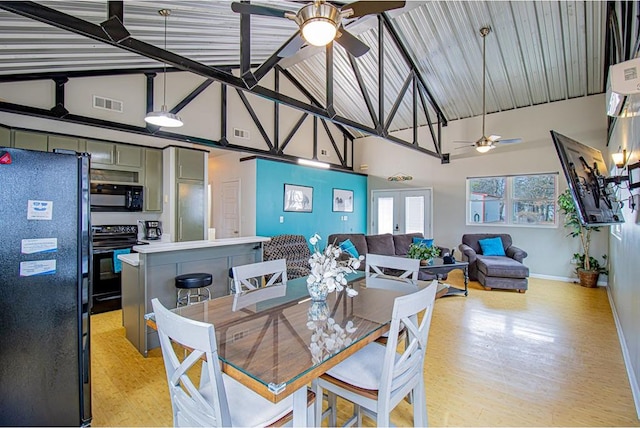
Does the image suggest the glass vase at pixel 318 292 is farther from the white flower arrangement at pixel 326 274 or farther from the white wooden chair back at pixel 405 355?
the white wooden chair back at pixel 405 355

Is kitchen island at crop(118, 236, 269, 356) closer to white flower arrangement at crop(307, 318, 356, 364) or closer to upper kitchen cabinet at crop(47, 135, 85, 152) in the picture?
white flower arrangement at crop(307, 318, 356, 364)

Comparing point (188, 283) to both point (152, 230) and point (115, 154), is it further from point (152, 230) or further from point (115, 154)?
point (115, 154)

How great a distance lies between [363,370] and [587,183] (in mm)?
2141

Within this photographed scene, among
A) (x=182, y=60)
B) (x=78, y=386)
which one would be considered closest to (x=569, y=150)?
(x=182, y=60)

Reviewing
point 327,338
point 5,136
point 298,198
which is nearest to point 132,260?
point 327,338

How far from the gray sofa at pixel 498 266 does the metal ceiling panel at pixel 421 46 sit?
9.85 feet

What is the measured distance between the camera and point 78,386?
1.76 m

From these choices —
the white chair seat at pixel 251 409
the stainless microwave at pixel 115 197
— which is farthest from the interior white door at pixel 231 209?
the white chair seat at pixel 251 409

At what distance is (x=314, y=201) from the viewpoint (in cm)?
732

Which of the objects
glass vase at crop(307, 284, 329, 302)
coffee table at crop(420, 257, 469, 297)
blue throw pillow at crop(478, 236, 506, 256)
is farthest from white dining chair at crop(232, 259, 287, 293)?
blue throw pillow at crop(478, 236, 506, 256)

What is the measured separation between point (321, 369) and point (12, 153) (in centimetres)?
183

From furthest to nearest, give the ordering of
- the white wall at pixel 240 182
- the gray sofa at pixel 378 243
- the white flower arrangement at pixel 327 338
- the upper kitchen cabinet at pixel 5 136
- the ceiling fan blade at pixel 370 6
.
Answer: the white wall at pixel 240 182
the gray sofa at pixel 378 243
the upper kitchen cabinet at pixel 5 136
the ceiling fan blade at pixel 370 6
the white flower arrangement at pixel 327 338

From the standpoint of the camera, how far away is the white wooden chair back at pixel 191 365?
1087 mm

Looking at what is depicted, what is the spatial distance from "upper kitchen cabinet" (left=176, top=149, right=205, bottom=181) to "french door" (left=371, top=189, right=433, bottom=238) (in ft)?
16.0
